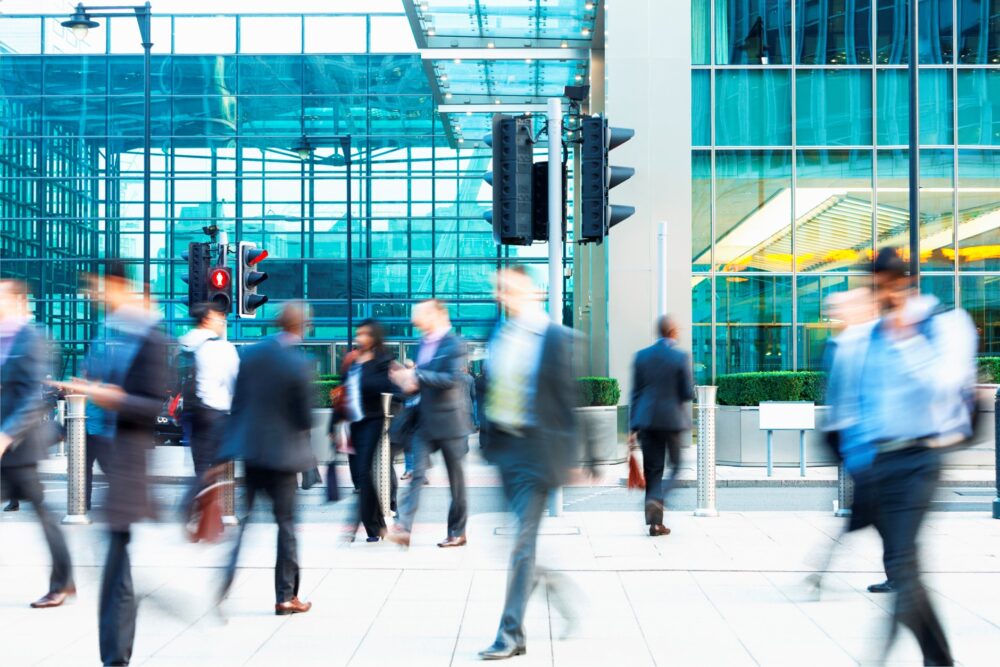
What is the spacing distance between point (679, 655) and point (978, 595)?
8.56ft

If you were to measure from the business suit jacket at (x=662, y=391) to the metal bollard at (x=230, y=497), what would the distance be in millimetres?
3574

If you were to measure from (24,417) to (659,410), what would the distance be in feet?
A: 16.9

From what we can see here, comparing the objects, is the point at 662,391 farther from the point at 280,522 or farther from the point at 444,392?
the point at 280,522

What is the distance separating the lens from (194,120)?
39188mm

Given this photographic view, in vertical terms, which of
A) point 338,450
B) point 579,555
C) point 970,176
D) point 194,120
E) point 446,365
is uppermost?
point 194,120

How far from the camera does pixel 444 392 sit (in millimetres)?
8930

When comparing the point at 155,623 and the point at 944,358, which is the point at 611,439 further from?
the point at 944,358

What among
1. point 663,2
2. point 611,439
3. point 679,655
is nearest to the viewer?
point 679,655

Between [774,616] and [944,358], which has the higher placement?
[944,358]

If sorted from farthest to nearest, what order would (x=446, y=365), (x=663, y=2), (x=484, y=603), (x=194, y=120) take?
(x=194, y=120)
(x=663, y=2)
(x=446, y=365)
(x=484, y=603)

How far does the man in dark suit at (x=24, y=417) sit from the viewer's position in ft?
20.7

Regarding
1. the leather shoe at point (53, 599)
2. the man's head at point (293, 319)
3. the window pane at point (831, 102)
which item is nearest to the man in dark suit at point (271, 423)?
the man's head at point (293, 319)

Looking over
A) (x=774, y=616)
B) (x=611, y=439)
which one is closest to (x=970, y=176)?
(x=611, y=439)

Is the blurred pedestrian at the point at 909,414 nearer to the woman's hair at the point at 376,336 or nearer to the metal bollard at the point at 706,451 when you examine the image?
the woman's hair at the point at 376,336
